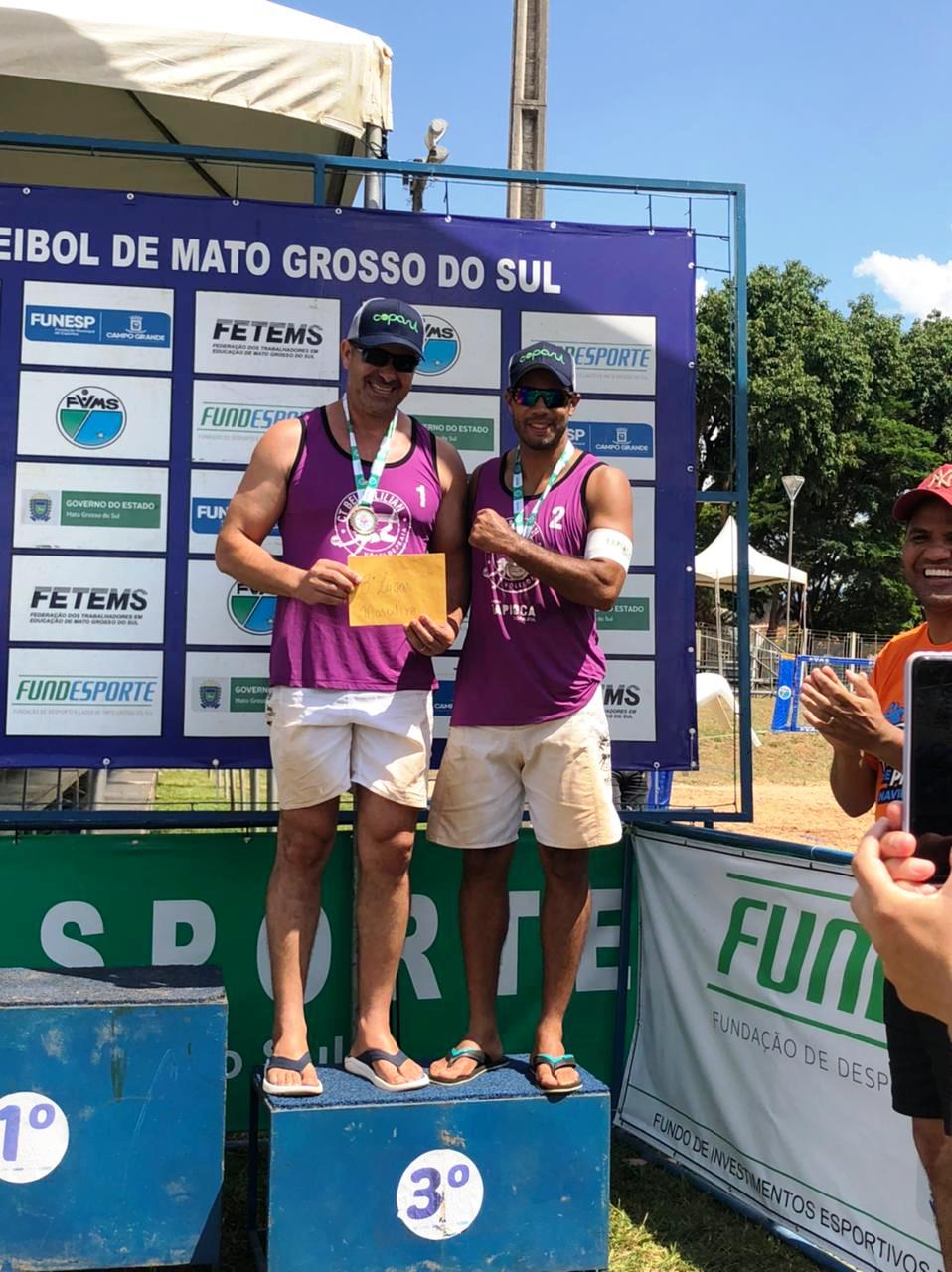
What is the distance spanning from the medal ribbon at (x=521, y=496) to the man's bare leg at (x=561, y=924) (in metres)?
0.93

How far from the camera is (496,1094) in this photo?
3.07 meters

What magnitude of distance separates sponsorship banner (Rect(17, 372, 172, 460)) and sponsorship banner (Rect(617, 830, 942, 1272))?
7.43 feet

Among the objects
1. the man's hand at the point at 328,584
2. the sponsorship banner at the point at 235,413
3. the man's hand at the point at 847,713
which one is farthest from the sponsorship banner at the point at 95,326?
the man's hand at the point at 847,713

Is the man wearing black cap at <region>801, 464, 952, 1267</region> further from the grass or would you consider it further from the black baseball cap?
the black baseball cap

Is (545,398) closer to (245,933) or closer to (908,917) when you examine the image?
(245,933)

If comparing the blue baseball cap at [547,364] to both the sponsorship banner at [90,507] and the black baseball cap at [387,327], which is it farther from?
the sponsorship banner at [90,507]

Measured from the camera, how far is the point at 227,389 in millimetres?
4020

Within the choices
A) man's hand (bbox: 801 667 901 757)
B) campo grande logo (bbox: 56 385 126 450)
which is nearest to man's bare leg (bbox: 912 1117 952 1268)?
man's hand (bbox: 801 667 901 757)

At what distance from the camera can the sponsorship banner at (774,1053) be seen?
10.0 ft

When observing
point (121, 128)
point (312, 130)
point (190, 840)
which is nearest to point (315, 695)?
point (190, 840)

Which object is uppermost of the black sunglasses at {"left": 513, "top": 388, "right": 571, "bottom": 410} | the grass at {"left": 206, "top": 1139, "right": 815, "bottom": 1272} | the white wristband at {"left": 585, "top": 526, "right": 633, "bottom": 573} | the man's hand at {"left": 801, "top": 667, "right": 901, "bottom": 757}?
the black sunglasses at {"left": 513, "top": 388, "right": 571, "bottom": 410}

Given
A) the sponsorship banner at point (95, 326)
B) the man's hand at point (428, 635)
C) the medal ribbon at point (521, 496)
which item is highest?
the sponsorship banner at point (95, 326)

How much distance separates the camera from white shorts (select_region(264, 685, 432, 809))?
3186 mm

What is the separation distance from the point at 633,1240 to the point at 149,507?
275 centimetres
